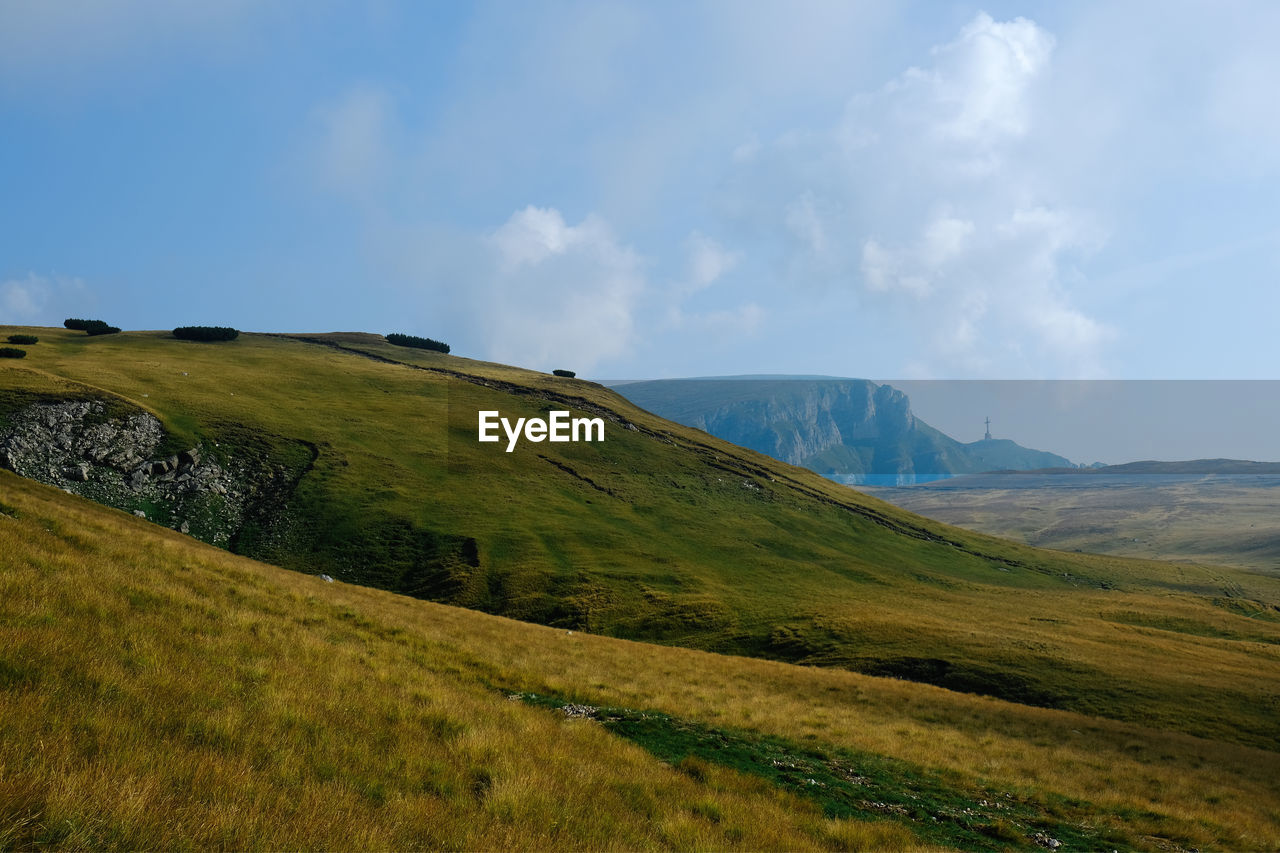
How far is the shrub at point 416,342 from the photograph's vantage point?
183 m

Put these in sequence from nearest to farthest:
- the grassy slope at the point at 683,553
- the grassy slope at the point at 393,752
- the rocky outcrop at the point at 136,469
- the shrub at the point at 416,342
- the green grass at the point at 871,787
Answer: the grassy slope at the point at 393,752, the green grass at the point at 871,787, the grassy slope at the point at 683,553, the rocky outcrop at the point at 136,469, the shrub at the point at 416,342

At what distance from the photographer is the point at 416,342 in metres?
184

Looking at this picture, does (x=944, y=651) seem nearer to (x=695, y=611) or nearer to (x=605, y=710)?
(x=695, y=611)

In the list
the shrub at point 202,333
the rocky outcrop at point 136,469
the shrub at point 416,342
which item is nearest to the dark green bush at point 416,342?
the shrub at point 416,342

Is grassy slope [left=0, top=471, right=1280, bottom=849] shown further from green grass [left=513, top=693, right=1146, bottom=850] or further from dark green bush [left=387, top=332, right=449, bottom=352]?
dark green bush [left=387, top=332, right=449, bottom=352]

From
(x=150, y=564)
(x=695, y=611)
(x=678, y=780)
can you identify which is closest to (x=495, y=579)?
(x=695, y=611)

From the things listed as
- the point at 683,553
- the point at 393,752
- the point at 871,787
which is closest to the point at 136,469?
the point at 683,553

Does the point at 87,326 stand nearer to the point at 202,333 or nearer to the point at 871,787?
the point at 202,333

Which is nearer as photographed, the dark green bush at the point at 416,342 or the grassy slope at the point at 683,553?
the grassy slope at the point at 683,553

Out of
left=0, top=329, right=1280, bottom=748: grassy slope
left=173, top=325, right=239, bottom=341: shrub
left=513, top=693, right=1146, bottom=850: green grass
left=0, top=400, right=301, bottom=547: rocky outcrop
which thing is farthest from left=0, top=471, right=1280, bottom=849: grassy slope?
left=173, top=325, right=239, bottom=341: shrub

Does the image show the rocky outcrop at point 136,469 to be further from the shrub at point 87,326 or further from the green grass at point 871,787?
the shrub at point 87,326

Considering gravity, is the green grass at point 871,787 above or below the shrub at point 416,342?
below

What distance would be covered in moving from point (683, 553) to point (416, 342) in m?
129

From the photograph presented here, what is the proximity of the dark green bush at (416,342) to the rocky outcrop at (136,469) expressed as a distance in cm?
11099
